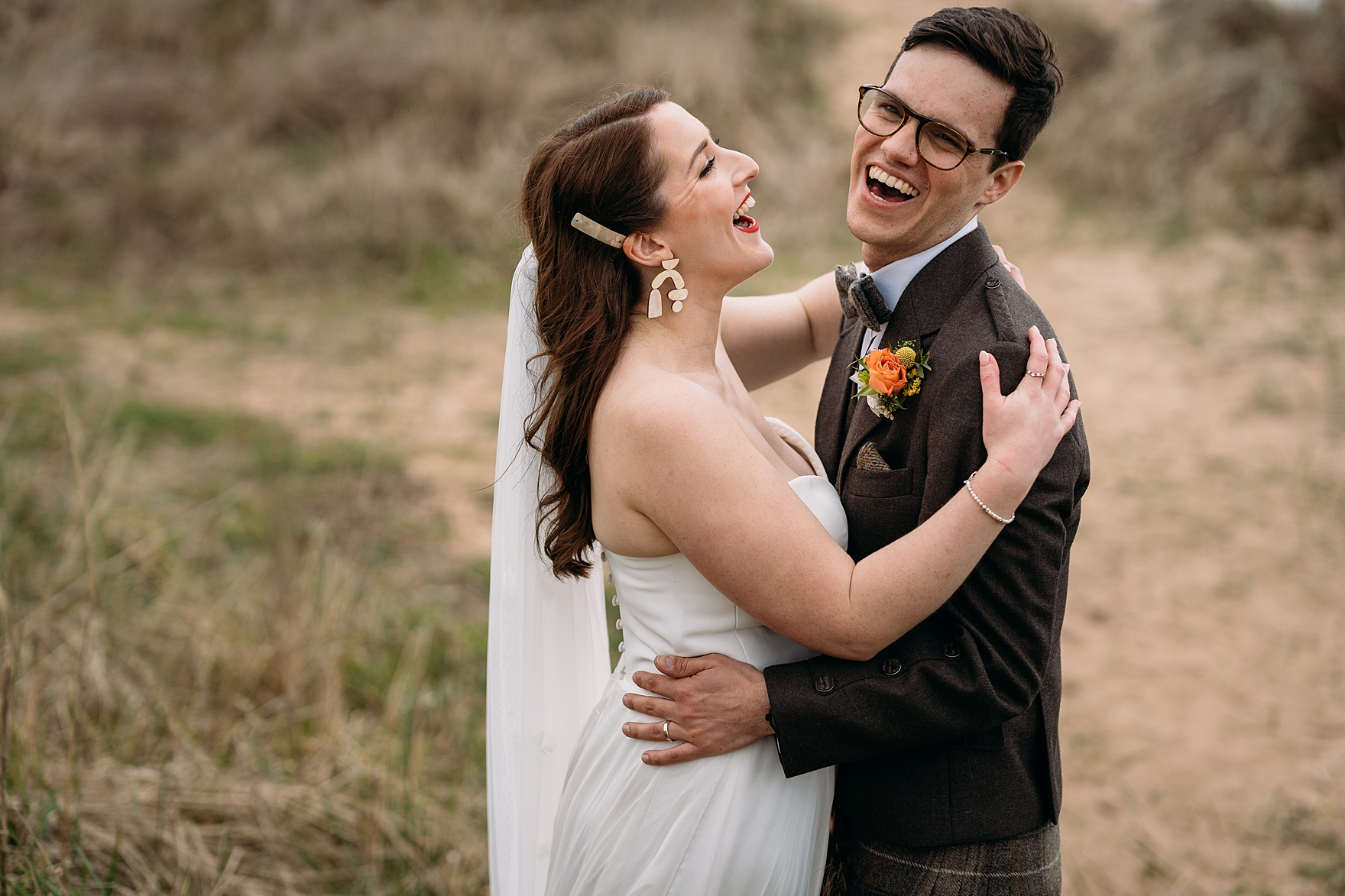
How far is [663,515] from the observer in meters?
2.02

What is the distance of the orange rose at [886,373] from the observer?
202 centimetres

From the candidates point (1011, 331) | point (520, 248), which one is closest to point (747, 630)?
point (1011, 331)

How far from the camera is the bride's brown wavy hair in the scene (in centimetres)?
217

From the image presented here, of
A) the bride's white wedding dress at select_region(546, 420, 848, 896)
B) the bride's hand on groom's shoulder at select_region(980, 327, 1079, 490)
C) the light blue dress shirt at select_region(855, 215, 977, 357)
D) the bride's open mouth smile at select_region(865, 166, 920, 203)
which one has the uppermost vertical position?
the bride's open mouth smile at select_region(865, 166, 920, 203)

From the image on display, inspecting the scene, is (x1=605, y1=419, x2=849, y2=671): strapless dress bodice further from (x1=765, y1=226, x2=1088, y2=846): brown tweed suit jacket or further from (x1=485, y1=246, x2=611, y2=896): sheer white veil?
(x1=485, y1=246, x2=611, y2=896): sheer white veil

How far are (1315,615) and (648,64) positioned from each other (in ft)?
34.6

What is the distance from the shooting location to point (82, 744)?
3375 mm

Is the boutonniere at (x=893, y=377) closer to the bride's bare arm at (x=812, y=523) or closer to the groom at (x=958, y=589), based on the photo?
the groom at (x=958, y=589)

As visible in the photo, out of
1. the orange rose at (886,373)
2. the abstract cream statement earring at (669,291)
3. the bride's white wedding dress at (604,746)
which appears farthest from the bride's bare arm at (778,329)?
the orange rose at (886,373)

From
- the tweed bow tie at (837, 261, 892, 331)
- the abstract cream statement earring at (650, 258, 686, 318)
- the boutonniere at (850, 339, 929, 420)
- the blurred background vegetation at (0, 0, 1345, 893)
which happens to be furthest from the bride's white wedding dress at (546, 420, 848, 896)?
the blurred background vegetation at (0, 0, 1345, 893)

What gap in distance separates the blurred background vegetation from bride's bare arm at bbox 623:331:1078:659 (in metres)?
0.86

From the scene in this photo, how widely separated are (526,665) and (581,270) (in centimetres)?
97

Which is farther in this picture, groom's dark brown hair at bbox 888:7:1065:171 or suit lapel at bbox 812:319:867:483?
suit lapel at bbox 812:319:867:483

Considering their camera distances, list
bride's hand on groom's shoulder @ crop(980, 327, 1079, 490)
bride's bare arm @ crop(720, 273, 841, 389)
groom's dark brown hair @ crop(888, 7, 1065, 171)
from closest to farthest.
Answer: bride's hand on groom's shoulder @ crop(980, 327, 1079, 490) → groom's dark brown hair @ crop(888, 7, 1065, 171) → bride's bare arm @ crop(720, 273, 841, 389)
